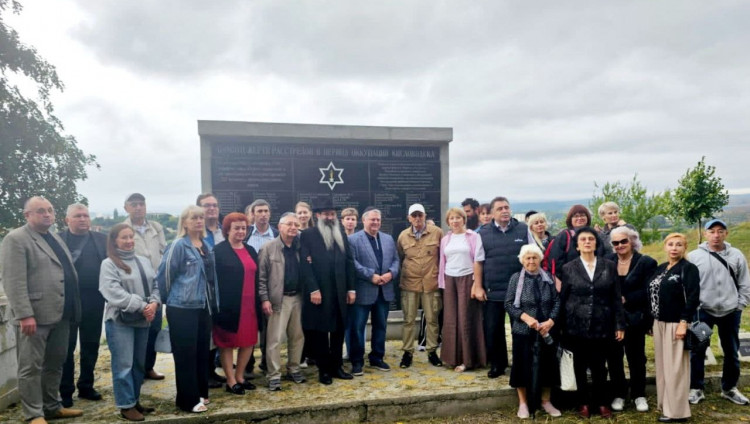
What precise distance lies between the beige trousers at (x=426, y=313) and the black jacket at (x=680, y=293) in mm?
2508

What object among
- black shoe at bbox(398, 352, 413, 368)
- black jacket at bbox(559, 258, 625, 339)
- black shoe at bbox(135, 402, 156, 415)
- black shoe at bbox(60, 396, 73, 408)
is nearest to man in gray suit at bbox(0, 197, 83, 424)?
black shoe at bbox(60, 396, 73, 408)

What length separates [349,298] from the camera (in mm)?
5641

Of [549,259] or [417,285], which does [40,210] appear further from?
[549,259]

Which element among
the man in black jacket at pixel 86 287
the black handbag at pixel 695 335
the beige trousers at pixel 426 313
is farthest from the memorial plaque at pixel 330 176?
the black handbag at pixel 695 335

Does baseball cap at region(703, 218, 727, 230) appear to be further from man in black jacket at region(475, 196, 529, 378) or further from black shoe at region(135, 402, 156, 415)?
black shoe at region(135, 402, 156, 415)

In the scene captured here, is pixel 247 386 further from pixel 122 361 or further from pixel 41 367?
pixel 41 367

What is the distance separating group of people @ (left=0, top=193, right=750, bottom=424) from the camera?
14.6 feet

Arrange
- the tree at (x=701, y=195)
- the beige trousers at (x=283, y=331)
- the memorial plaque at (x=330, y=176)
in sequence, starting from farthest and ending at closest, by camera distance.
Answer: the tree at (x=701, y=195), the memorial plaque at (x=330, y=176), the beige trousers at (x=283, y=331)

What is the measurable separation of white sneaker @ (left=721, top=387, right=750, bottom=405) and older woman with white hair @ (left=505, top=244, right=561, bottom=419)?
2.17m

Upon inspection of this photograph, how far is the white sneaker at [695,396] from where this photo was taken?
5.21 meters

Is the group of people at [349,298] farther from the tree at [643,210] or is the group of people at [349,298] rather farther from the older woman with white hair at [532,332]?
the tree at [643,210]

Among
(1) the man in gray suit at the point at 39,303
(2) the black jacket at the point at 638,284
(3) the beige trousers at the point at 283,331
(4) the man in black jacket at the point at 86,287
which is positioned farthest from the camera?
(3) the beige trousers at the point at 283,331

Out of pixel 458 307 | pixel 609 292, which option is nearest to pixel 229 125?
pixel 458 307

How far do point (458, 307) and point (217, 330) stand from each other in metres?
Result: 2.87
